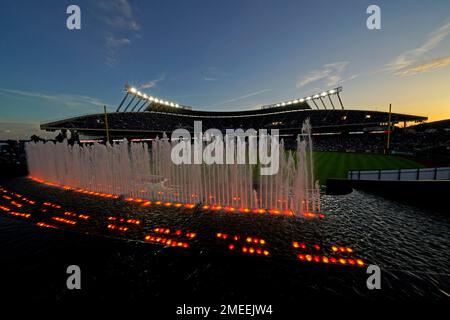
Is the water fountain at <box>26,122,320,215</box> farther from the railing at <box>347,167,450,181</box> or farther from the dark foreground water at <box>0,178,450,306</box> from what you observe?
the railing at <box>347,167,450,181</box>

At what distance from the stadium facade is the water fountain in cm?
4022

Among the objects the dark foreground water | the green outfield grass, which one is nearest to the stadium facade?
the green outfield grass

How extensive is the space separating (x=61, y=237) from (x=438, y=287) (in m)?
10.7

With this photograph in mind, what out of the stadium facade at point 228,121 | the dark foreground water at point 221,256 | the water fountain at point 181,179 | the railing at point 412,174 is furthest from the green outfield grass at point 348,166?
the stadium facade at point 228,121

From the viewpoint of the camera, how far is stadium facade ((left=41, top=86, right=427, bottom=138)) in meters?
51.4

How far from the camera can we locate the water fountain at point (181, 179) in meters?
9.36

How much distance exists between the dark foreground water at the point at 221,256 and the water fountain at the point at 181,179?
152cm

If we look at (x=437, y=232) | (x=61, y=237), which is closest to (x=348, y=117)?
(x=437, y=232)

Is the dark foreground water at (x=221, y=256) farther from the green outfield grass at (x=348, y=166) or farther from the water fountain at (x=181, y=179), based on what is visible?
the green outfield grass at (x=348, y=166)

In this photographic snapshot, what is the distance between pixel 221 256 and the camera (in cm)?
524
